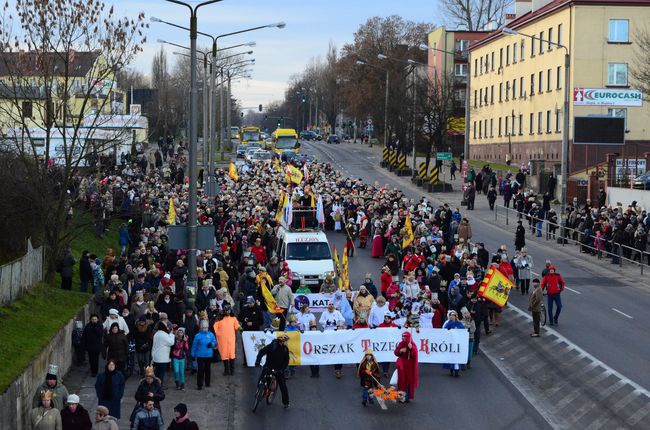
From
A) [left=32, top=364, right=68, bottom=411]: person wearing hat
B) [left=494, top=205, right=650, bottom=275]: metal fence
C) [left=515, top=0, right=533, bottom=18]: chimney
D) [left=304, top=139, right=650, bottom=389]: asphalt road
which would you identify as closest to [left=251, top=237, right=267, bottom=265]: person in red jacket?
[left=304, top=139, right=650, bottom=389]: asphalt road

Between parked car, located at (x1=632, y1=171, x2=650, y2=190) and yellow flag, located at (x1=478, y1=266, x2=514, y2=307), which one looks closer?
yellow flag, located at (x1=478, y1=266, x2=514, y2=307)

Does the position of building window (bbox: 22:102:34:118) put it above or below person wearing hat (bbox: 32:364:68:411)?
above

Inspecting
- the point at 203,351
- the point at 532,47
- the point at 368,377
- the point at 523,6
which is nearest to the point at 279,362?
the point at 368,377

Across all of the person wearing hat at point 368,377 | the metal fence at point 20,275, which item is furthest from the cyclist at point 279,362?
the metal fence at point 20,275

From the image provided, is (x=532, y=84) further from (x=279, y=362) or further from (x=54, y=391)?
(x=54, y=391)

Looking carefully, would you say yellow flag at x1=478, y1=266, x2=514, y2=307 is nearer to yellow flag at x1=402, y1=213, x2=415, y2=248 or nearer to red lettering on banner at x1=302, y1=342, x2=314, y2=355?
red lettering on banner at x1=302, y1=342, x2=314, y2=355

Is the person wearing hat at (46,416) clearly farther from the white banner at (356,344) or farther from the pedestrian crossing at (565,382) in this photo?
the pedestrian crossing at (565,382)

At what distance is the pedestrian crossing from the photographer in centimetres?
1766

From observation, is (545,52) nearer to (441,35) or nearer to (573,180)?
(573,180)

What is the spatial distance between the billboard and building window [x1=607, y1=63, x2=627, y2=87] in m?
13.2

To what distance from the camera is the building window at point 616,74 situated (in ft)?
211

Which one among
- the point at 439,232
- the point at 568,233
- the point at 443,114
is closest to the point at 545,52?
the point at 443,114

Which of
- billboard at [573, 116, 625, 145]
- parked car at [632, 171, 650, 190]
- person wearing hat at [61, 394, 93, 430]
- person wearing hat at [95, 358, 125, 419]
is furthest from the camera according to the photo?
billboard at [573, 116, 625, 145]

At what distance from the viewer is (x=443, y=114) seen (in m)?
73.1
